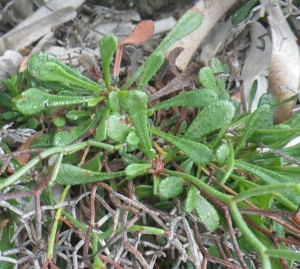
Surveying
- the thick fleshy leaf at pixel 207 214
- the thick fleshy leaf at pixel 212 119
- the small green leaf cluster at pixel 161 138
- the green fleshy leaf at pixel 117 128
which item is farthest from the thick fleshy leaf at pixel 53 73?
the thick fleshy leaf at pixel 207 214

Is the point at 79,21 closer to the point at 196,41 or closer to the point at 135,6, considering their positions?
the point at 135,6

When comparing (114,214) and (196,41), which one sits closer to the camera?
(114,214)

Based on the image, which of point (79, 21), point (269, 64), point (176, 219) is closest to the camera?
point (176, 219)

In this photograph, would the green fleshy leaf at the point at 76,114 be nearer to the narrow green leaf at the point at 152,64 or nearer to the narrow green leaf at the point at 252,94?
the narrow green leaf at the point at 152,64

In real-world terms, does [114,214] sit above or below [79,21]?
below

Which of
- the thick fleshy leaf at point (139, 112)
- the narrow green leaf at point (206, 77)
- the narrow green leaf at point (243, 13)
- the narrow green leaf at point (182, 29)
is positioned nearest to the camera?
the thick fleshy leaf at point (139, 112)

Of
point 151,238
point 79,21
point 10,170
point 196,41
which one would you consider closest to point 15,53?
point 79,21
